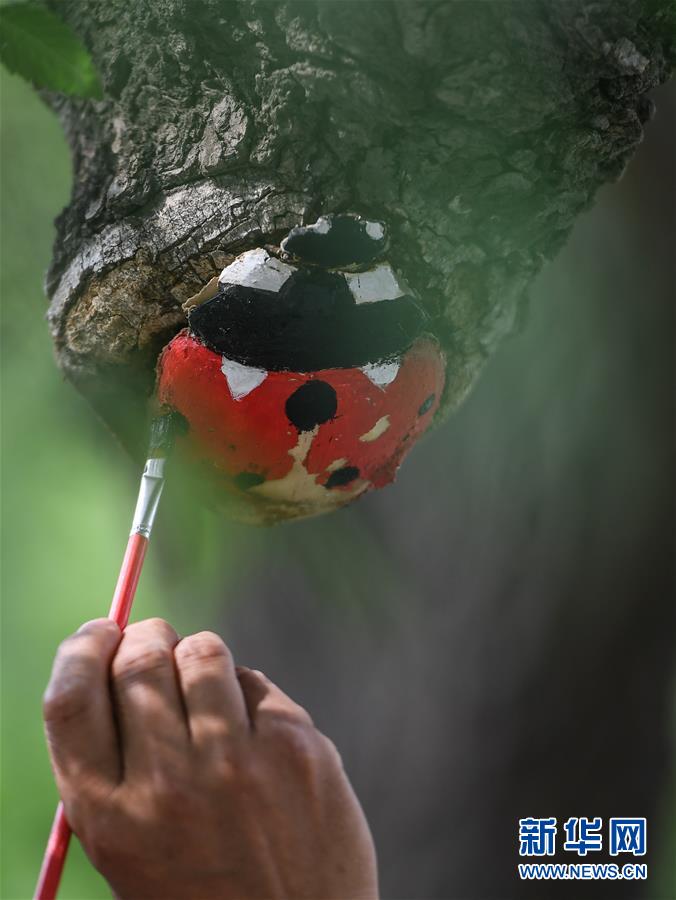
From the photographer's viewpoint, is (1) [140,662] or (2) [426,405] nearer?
(1) [140,662]

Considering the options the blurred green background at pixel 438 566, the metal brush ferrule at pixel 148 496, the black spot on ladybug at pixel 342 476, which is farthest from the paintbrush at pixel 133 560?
the blurred green background at pixel 438 566

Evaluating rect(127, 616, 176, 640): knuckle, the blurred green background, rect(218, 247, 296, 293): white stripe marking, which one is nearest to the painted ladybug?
rect(218, 247, 296, 293): white stripe marking

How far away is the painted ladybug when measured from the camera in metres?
0.50

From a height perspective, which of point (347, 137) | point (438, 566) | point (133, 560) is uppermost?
point (438, 566)

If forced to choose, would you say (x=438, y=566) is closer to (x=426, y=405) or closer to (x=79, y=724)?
(x=426, y=405)

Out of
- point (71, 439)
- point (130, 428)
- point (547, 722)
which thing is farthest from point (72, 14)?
point (547, 722)

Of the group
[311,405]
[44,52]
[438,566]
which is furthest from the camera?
[438,566]

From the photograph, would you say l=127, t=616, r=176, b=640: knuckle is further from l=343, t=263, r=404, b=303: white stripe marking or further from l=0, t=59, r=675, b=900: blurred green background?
l=0, t=59, r=675, b=900: blurred green background

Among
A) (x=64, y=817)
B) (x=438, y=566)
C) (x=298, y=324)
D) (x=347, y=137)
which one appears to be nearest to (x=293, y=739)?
(x=64, y=817)

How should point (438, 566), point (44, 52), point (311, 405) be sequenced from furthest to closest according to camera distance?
point (438, 566)
point (311, 405)
point (44, 52)

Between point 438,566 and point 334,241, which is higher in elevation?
point 438,566

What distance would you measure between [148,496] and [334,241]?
0.19 meters

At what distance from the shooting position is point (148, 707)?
0.44 meters

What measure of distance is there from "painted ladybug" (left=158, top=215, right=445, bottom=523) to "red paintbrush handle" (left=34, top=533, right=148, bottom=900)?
0.08m
